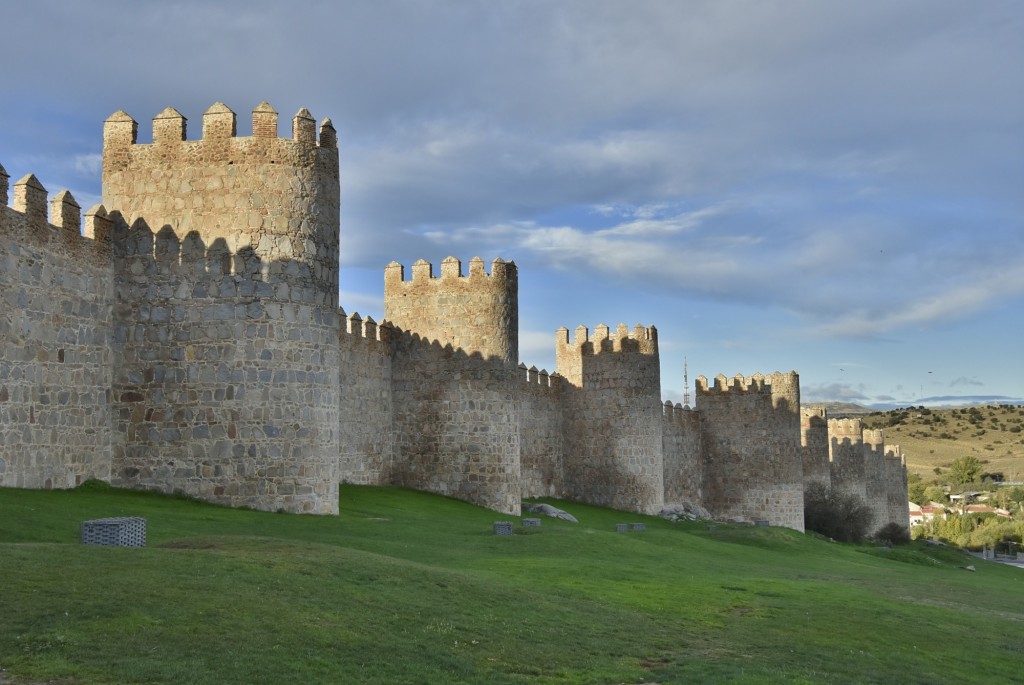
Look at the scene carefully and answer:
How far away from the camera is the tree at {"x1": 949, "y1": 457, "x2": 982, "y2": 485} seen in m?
108

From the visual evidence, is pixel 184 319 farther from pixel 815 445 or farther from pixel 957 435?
pixel 957 435

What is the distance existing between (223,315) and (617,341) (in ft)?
76.7

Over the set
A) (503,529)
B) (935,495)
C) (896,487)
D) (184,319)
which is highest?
(184,319)

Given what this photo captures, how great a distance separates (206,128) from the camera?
20719 mm

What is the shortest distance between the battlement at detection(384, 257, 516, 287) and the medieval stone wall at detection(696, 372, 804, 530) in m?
19.2

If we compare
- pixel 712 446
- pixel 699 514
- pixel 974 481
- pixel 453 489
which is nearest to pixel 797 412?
pixel 712 446

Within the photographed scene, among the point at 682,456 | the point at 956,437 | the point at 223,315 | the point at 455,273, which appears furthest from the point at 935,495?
the point at 223,315

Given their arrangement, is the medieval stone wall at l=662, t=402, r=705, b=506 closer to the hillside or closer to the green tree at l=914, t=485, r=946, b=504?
the green tree at l=914, t=485, r=946, b=504

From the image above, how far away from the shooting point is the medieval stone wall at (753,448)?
47719 mm

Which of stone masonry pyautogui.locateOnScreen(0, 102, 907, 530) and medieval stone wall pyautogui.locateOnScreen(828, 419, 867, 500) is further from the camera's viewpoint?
medieval stone wall pyautogui.locateOnScreen(828, 419, 867, 500)

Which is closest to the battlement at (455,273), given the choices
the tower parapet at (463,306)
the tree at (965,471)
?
the tower parapet at (463,306)

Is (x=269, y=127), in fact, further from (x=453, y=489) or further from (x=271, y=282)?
(x=453, y=489)

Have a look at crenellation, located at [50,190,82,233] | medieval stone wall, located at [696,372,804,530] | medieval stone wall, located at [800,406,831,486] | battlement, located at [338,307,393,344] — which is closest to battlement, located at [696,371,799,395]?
medieval stone wall, located at [696,372,804,530]

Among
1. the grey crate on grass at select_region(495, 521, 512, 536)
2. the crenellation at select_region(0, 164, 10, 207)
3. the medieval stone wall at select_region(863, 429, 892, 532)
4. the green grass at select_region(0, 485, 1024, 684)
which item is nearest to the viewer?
the green grass at select_region(0, 485, 1024, 684)
